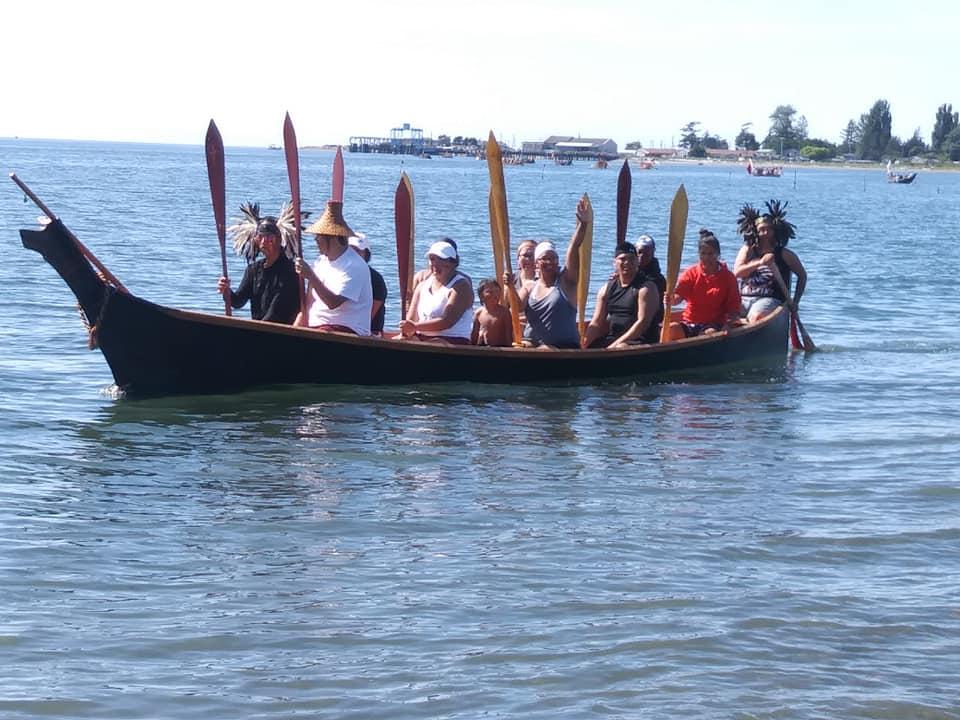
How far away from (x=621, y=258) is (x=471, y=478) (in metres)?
4.01

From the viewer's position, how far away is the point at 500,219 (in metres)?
13.9

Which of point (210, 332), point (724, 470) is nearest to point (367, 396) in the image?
point (210, 332)

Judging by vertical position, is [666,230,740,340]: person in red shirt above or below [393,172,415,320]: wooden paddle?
below

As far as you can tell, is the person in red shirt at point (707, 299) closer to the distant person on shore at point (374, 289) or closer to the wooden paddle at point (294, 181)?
the distant person on shore at point (374, 289)

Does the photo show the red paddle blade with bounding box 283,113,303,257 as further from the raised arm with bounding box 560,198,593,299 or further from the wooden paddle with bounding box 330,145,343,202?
the raised arm with bounding box 560,198,593,299

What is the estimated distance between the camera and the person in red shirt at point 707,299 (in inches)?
571

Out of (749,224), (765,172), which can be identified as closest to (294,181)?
(749,224)

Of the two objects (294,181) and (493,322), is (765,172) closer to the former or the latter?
(493,322)

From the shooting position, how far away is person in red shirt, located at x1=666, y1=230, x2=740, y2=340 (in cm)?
1451

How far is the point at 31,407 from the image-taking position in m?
12.4

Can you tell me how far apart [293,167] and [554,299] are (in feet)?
8.06

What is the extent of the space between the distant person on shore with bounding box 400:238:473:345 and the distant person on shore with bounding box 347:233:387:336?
30 cm

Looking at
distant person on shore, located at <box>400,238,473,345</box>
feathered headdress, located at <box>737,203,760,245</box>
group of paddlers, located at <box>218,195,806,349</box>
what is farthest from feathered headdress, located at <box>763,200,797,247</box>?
distant person on shore, located at <box>400,238,473,345</box>

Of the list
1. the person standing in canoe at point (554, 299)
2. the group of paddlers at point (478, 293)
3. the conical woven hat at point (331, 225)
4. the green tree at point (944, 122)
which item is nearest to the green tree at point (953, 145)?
the green tree at point (944, 122)
